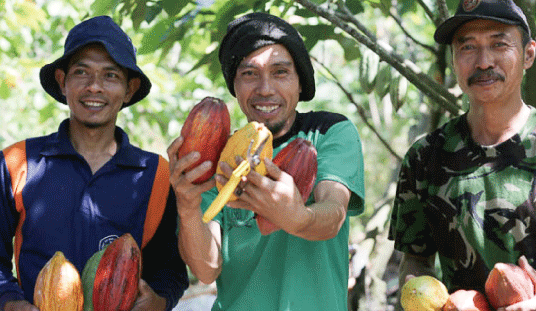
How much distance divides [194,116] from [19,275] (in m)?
1.08

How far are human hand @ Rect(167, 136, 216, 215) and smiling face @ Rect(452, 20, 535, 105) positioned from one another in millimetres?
1080

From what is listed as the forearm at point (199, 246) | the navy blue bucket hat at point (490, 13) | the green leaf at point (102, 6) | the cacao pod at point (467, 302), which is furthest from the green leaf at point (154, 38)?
the cacao pod at point (467, 302)

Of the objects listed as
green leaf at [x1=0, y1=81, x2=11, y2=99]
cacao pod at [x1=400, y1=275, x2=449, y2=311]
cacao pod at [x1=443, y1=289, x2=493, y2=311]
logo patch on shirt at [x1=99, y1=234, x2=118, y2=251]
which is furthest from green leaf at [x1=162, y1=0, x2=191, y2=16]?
green leaf at [x1=0, y1=81, x2=11, y2=99]

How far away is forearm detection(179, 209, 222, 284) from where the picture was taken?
2055 millimetres

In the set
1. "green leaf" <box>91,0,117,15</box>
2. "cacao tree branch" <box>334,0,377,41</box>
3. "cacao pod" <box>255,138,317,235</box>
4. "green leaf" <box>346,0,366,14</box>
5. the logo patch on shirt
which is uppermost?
"green leaf" <box>346,0,366,14</box>

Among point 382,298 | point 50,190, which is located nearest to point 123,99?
point 50,190

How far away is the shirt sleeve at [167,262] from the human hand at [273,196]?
0.78 meters

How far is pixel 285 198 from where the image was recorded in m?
1.79

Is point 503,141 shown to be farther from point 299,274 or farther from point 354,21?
point 354,21

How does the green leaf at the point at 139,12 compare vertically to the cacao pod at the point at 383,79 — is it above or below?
above

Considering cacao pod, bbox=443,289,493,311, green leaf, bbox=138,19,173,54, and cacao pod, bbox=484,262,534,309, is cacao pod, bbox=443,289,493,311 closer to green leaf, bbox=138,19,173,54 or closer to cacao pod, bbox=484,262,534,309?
cacao pod, bbox=484,262,534,309

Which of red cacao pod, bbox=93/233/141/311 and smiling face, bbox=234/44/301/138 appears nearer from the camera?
red cacao pod, bbox=93/233/141/311

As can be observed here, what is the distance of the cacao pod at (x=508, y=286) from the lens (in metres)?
1.99

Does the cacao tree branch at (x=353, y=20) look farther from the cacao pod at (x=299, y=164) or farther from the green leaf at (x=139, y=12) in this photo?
the cacao pod at (x=299, y=164)
